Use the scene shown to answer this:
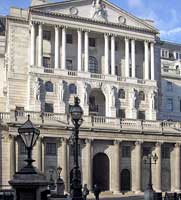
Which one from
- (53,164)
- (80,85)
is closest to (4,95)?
(80,85)

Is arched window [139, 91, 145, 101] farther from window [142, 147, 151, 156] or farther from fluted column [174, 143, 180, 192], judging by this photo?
fluted column [174, 143, 180, 192]

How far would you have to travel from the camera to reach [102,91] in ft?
237

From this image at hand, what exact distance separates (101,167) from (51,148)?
8024 millimetres

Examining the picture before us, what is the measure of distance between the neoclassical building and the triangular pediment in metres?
0.15

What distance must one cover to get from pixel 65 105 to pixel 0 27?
28286mm

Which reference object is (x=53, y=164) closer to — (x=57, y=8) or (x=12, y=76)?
(x=12, y=76)

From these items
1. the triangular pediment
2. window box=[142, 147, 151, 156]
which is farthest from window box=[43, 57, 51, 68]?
window box=[142, 147, 151, 156]

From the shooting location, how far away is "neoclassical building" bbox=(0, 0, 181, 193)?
6244 cm

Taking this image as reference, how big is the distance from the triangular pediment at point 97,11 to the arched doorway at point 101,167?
20826 millimetres

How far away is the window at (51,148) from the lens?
62281 mm

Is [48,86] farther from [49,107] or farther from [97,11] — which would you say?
[97,11]

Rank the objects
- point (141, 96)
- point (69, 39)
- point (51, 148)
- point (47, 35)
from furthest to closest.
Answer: point (141, 96)
point (69, 39)
point (47, 35)
point (51, 148)

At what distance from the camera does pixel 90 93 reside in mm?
72438

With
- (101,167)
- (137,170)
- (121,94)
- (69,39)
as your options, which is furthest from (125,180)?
(69,39)
